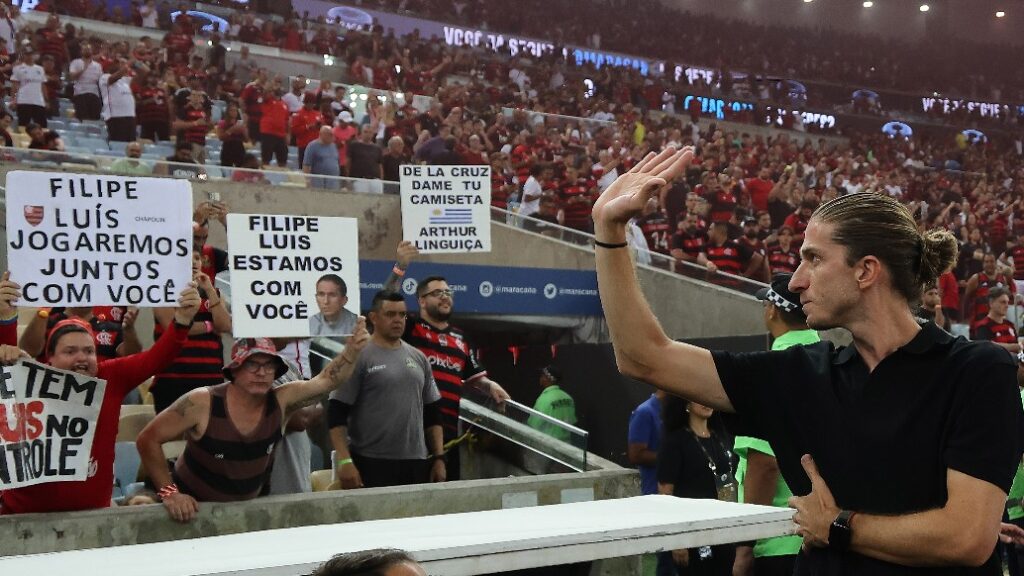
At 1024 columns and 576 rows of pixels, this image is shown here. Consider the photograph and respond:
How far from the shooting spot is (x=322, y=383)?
5.57 metres

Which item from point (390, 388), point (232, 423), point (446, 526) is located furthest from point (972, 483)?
point (390, 388)

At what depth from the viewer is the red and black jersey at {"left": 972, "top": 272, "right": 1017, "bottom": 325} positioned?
14.5m

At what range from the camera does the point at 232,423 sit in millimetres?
5258

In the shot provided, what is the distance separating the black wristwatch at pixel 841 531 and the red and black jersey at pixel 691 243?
1165 cm

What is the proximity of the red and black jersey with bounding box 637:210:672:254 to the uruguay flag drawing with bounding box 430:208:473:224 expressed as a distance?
15.4 feet

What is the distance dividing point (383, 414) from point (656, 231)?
911 centimetres

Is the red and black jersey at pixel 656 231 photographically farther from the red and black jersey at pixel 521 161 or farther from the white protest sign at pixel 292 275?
the white protest sign at pixel 292 275

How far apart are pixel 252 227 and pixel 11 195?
122 centimetres

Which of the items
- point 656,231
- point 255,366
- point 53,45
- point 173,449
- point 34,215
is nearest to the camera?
point 255,366

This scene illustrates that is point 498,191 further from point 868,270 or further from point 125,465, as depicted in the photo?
point 868,270

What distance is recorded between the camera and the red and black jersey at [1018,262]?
56.2 feet

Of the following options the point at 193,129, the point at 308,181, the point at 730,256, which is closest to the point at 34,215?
the point at 308,181

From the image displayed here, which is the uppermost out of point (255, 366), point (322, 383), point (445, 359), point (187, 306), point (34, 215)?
point (34, 215)

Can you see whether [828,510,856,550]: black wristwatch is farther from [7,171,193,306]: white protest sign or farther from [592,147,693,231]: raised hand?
[7,171,193,306]: white protest sign
